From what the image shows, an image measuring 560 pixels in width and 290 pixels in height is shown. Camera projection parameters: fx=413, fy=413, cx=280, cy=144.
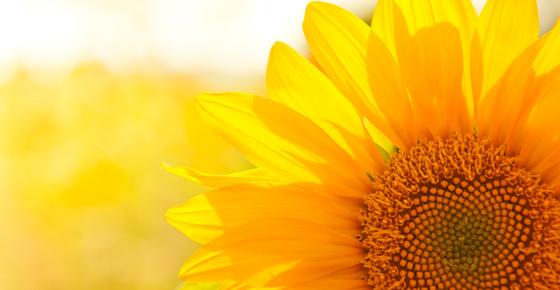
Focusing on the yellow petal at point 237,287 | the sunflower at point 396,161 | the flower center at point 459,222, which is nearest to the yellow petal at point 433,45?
the sunflower at point 396,161

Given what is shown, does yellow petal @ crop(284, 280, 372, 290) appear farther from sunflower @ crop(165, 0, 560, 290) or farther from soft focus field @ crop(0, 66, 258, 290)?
soft focus field @ crop(0, 66, 258, 290)

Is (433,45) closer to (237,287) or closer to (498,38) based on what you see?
(498,38)

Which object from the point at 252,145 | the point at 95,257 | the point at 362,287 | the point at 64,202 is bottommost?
the point at 95,257

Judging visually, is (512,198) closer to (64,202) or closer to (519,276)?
(519,276)

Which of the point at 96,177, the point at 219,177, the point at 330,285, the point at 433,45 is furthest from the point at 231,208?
the point at 96,177

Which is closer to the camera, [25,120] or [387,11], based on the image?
[387,11]

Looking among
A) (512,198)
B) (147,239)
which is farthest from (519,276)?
(147,239)
